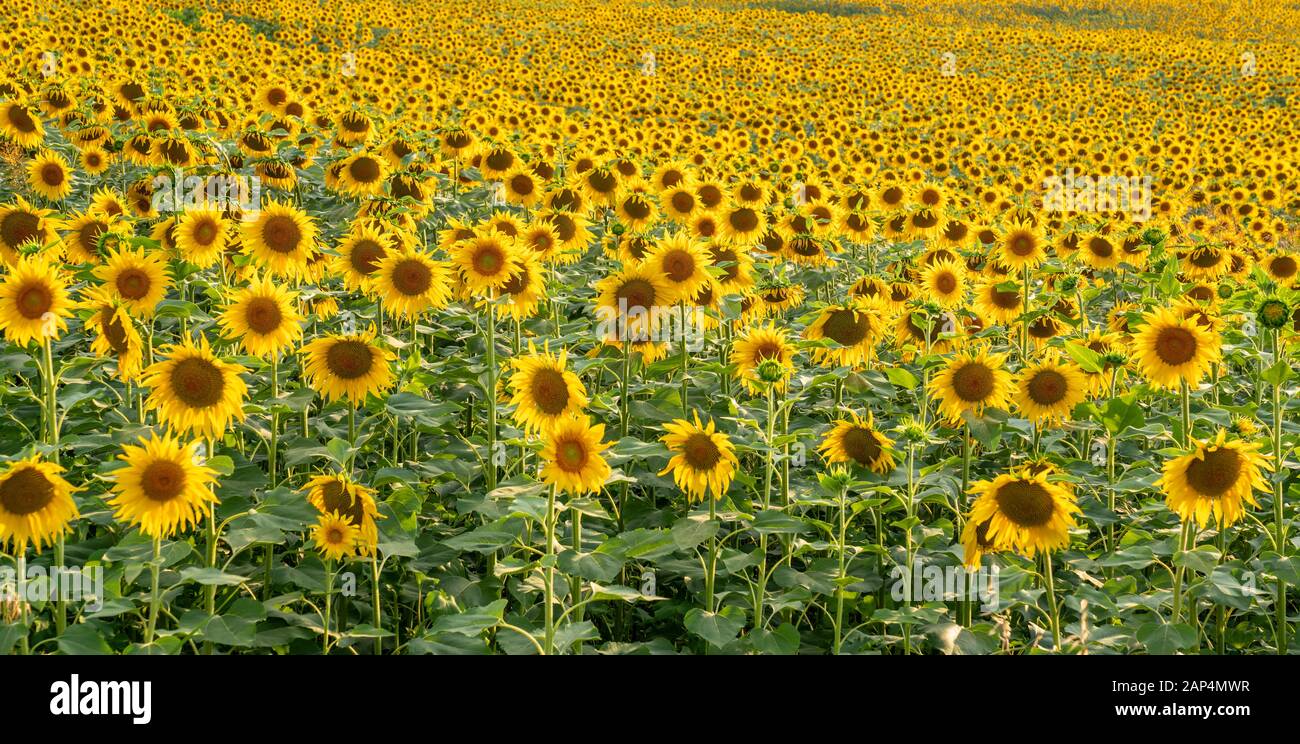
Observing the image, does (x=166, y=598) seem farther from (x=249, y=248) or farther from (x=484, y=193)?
(x=484, y=193)

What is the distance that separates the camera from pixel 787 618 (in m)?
4.98

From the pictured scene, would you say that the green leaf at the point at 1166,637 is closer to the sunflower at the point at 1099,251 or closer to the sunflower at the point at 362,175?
the sunflower at the point at 1099,251

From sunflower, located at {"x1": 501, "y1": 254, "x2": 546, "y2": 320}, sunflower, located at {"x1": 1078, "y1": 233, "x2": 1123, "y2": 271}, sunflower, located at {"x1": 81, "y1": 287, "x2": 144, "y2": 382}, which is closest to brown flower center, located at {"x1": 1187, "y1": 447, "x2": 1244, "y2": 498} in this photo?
sunflower, located at {"x1": 501, "y1": 254, "x2": 546, "y2": 320}

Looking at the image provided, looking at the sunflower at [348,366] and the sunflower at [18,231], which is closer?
the sunflower at [348,366]

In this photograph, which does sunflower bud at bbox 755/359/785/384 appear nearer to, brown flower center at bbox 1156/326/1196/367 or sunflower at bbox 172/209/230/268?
brown flower center at bbox 1156/326/1196/367

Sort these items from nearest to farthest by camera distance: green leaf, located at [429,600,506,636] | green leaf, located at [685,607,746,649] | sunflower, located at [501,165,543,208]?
green leaf, located at [429,600,506,636], green leaf, located at [685,607,746,649], sunflower, located at [501,165,543,208]

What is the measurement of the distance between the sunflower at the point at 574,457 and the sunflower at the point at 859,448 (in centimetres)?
153

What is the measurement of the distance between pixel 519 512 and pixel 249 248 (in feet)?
9.89

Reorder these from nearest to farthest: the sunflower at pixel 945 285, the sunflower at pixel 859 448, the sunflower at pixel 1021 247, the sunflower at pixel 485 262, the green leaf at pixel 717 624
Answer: the green leaf at pixel 717 624
the sunflower at pixel 859 448
the sunflower at pixel 485 262
the sunflower at pixel 945 285
the sunflower at pixel 1021 247

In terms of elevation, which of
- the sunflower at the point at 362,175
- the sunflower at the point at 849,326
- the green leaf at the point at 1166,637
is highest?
the sunflower at the point at 362,175

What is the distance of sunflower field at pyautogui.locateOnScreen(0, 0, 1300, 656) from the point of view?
4.21m

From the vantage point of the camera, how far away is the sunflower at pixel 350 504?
13.9 feet

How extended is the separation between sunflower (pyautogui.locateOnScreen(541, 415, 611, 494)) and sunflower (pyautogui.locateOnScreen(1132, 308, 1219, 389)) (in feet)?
9.86

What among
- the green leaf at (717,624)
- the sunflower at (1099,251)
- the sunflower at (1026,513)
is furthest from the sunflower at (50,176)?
the sunflower at (1099,251)
